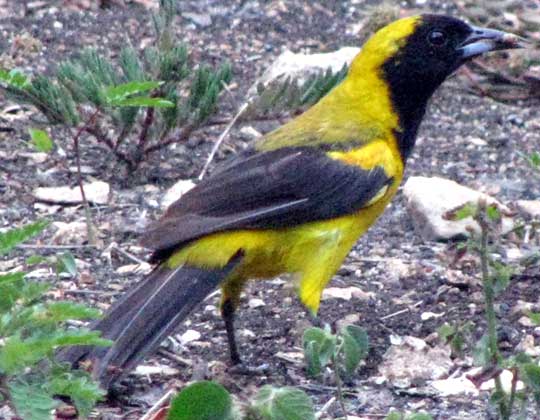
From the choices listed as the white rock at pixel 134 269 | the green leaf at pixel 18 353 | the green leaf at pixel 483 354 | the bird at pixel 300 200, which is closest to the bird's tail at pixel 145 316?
the bird at pixel 300 200

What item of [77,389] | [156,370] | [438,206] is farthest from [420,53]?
[77,389]

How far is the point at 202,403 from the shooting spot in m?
3.49

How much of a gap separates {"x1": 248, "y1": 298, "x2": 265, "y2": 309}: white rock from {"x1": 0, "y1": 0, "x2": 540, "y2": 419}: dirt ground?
0.10ft

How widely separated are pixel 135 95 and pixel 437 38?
1482mm

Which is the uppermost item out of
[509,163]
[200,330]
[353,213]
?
[353,213]

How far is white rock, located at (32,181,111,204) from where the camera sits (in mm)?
6355

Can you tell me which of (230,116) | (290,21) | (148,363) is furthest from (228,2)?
(148,363)

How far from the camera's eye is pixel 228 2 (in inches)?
374

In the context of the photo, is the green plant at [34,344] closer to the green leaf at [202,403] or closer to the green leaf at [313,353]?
the green leaf at [202,403]

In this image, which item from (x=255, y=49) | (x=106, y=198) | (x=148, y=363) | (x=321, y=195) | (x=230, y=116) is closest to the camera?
(x=148, y=363)

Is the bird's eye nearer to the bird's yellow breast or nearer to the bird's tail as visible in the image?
the bird's yellow breast

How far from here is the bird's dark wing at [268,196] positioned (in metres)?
4.90

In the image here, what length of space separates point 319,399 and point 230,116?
276 centimetres

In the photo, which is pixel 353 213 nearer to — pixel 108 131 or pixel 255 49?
pixel 108 131
